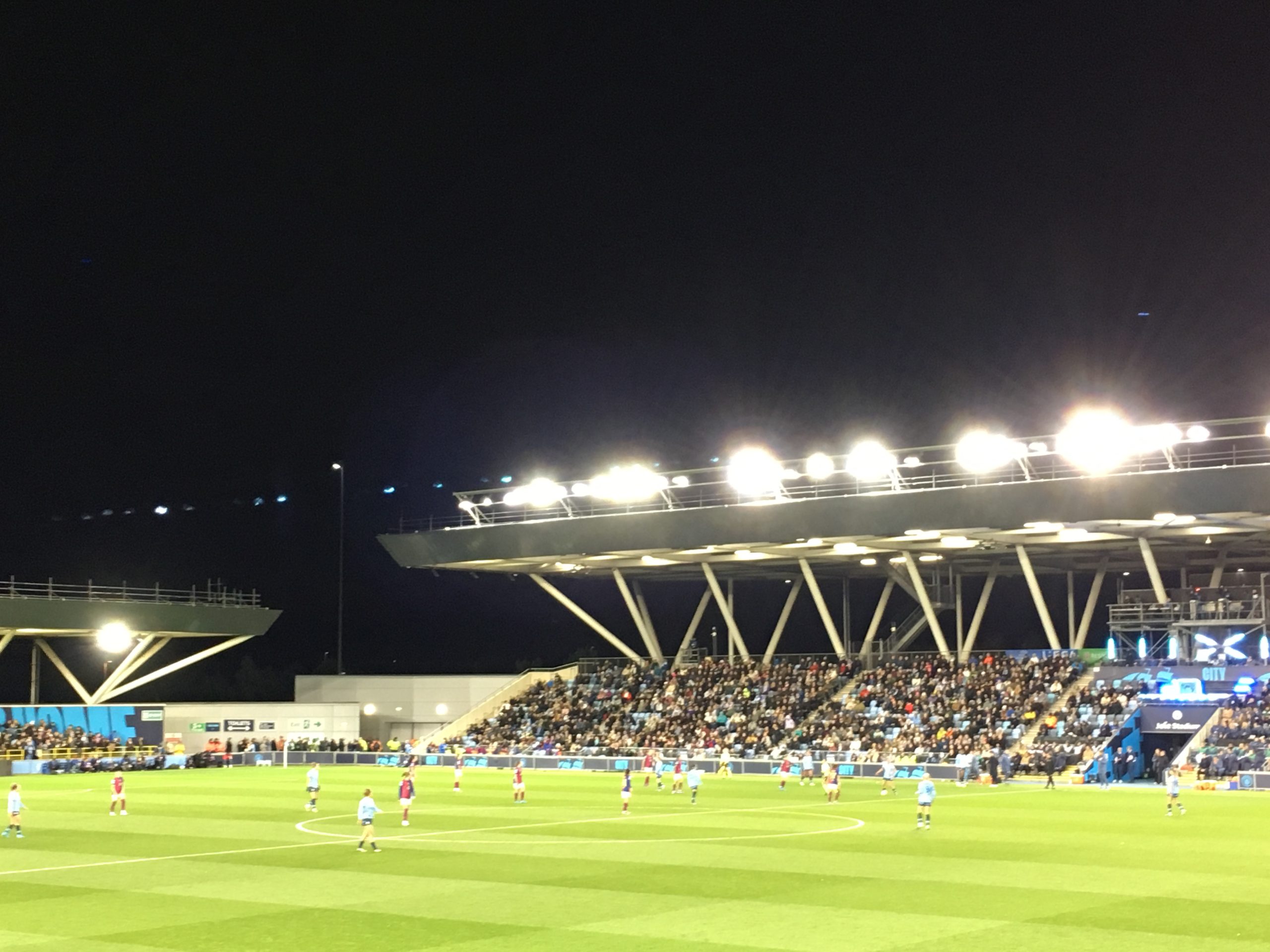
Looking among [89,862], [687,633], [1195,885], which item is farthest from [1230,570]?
[89,862]

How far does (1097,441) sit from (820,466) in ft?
44.5

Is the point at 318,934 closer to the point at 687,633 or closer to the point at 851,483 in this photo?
the point at 851,483

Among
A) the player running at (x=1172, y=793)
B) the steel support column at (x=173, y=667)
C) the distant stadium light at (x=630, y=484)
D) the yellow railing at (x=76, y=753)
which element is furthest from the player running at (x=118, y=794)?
the steel support column at (x=173, y=667)

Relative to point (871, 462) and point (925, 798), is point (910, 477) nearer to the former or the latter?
point (871, 462)

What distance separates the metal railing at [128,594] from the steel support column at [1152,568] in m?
50.5

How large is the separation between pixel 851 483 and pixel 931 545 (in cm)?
488

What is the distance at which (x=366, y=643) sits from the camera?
114 metres

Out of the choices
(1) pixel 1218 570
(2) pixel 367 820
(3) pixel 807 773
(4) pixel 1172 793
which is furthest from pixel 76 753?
(1) pixel 1218 570

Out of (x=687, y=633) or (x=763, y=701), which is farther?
(x=687, y=633)

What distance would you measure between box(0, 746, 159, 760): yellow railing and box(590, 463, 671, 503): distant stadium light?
2721 cm

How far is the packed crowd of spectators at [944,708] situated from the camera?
6369 cm

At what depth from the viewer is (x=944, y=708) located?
222 feet

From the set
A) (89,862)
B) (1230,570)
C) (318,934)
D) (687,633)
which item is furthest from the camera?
(687,633)

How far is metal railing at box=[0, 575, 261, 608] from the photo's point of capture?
3157 inches
